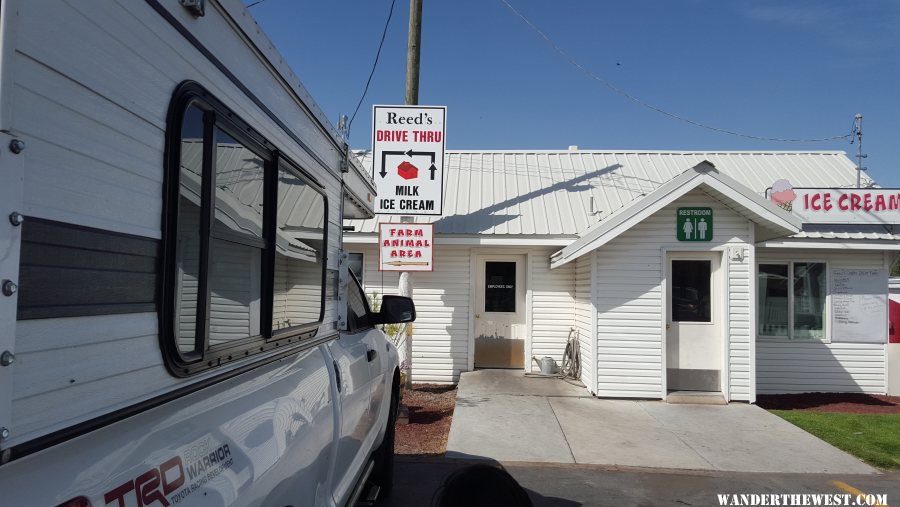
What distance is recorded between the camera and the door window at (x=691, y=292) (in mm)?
9641

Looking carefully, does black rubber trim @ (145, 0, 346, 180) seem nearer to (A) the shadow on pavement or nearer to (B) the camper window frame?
(B) the camper window frame

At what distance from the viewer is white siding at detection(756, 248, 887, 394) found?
10.6m

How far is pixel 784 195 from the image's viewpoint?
10.6m

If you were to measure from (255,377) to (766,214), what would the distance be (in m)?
8.56

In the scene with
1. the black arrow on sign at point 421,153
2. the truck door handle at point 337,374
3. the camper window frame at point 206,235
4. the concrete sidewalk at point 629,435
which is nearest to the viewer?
the camper window frame at point 206,235

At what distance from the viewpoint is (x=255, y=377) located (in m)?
2.19

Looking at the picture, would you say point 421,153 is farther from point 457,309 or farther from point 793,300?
point 793,300

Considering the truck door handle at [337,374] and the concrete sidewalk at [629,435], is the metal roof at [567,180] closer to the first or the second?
the concrete sidewalk at [629,435]

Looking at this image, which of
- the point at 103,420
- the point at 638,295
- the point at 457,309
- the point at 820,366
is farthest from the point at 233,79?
the point at 820,366

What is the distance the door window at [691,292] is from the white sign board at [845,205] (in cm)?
227

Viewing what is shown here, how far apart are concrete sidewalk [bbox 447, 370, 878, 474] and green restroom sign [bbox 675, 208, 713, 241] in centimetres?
255

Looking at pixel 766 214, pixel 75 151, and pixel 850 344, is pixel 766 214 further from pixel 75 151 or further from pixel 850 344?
pixel 75 151

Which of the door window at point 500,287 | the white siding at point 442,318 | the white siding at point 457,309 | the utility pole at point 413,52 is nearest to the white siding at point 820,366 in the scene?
the white siding at point 457,309

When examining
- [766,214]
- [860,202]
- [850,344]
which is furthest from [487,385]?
[860,202]
